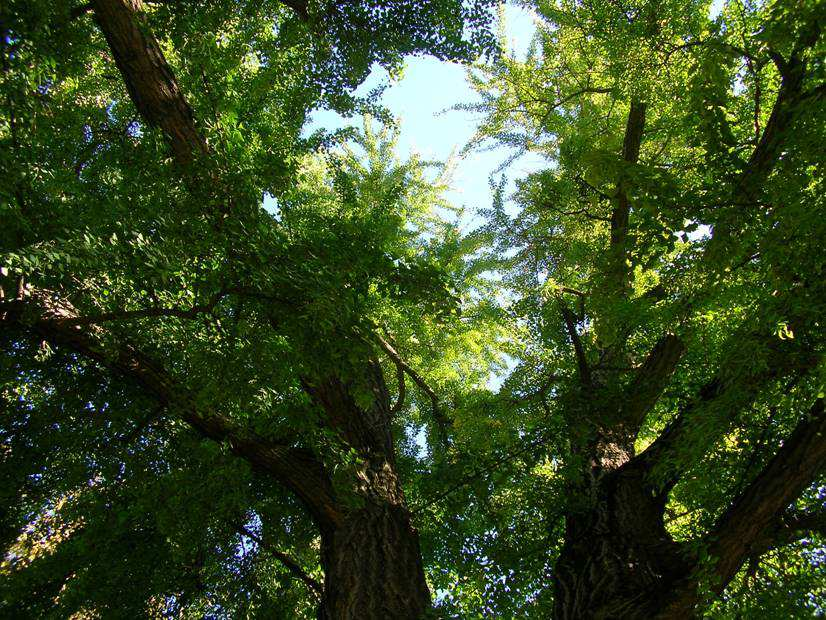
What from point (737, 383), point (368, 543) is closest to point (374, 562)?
point (368, 543)

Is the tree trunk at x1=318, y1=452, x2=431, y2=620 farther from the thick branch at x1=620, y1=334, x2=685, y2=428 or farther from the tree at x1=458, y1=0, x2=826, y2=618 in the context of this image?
the thick branch at x1=620, y1=334, x2=685, y2=428

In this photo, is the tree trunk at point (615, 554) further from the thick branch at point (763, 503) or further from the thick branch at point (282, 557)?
the thick branch at point (282, 557)

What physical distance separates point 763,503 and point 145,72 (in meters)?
4.88

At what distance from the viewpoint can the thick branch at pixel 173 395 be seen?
353 cm

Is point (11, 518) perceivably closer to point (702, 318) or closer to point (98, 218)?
point (98, 218)

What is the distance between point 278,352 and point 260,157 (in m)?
1.28

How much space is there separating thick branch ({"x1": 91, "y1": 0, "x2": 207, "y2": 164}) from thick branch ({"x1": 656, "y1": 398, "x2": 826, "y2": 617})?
13.5 feet

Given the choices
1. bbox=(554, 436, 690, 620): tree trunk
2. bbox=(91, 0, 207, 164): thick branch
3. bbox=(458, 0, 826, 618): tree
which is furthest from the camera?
bbox=(91, 0, 207, 164): thick branch

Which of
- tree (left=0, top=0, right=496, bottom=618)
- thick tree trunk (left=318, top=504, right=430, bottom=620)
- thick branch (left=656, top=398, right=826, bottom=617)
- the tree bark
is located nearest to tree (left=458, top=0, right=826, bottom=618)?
thick branch (left=656, top=398, right=826, bottom=617)

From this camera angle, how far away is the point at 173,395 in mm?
3807

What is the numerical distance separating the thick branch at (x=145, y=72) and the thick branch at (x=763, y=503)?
4.11 metres

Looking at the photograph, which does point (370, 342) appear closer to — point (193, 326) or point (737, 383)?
Answer: point (193, 326)

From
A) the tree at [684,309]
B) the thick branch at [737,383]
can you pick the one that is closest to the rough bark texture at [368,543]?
the tree at [684,309]

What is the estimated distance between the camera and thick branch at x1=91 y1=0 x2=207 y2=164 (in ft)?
11.8
